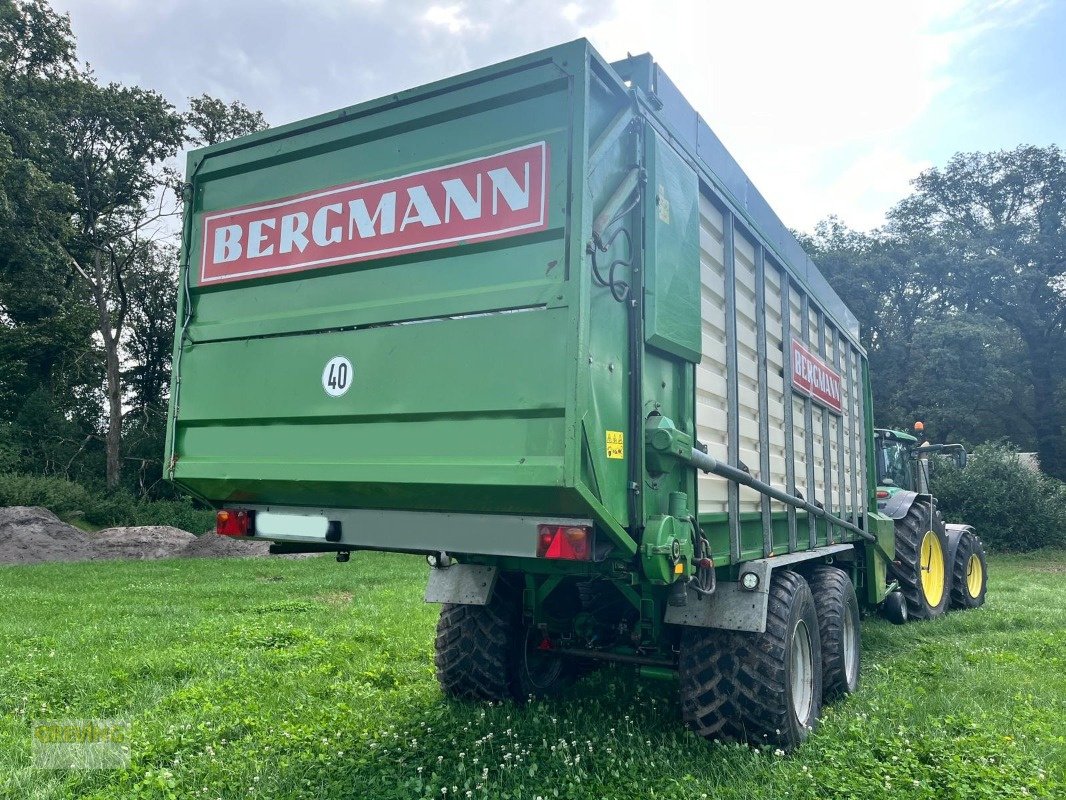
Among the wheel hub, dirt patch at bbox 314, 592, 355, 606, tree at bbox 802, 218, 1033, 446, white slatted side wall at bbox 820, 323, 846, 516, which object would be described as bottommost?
dirt patch at bbox 314, 592, 355, 606

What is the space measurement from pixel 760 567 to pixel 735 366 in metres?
1.03

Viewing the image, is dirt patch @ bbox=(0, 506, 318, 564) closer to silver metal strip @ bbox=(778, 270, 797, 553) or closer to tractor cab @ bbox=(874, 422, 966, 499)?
tractor cab @ bbox=(874, 422, 966, 499)

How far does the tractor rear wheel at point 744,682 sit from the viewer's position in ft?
12.3

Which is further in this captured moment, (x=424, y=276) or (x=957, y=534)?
(x=957, y=534)

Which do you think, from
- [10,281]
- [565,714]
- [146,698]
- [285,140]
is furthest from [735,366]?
[10,281]

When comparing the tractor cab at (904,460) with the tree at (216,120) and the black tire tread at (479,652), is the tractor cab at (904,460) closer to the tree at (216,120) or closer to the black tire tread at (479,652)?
the black tire tread at (479,652)

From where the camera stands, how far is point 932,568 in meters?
8.88

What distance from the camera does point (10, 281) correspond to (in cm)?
1923

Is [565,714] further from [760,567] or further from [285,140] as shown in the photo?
[285,140]

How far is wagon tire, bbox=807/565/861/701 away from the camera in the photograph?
4742mm

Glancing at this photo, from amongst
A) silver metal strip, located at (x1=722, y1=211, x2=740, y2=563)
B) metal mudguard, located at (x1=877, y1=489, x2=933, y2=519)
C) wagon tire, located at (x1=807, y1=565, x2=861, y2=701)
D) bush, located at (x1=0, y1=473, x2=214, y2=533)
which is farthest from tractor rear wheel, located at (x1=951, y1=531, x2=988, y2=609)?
bush, located at (x1=0, y1=473, x2=214, y2=533)

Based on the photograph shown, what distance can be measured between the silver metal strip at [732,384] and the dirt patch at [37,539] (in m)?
14.8

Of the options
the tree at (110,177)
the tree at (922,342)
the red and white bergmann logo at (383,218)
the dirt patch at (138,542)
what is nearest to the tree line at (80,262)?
the tree at (110,177)

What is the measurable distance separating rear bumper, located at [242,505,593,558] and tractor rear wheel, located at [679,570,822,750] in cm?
132
